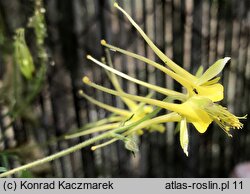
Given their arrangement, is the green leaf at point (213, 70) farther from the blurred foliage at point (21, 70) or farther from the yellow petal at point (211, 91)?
the blurred foliage at point (21, 70)

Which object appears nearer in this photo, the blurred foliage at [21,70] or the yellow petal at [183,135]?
the yellow petal at [183,135]

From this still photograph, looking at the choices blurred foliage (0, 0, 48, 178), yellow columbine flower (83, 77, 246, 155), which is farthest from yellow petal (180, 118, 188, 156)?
blurred foliage (0, 0, 48, 178)

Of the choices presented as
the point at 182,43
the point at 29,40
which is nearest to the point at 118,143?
the point at 182,43

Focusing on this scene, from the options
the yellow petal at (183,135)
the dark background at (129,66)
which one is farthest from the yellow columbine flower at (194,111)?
the dark background at (129,66)

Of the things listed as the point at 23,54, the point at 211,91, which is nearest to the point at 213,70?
the point at 211,91

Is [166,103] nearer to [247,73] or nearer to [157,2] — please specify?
[157,2]

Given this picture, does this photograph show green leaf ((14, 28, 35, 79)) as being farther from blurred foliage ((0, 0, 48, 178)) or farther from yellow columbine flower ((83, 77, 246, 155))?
yellow columbine flower ((83, 77, 246, 155))

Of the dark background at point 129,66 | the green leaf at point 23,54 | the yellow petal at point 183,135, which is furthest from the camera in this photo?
the dark background at point 129,66
